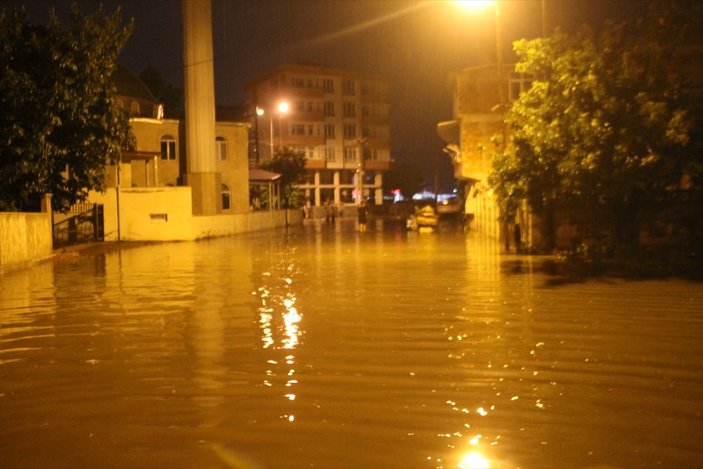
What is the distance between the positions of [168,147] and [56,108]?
26596 millimetres

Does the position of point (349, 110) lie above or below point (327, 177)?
above

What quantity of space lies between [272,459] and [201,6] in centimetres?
4655

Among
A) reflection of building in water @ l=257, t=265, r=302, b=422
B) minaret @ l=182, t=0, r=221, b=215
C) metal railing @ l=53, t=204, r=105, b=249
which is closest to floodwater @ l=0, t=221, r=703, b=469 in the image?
reflection of building in water @ l=257, t=265, r=302, b=422

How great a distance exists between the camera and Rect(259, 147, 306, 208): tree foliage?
7506 cm

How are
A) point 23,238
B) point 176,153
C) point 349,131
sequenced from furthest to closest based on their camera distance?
point 349,131 → point 176,153 → point 23,238

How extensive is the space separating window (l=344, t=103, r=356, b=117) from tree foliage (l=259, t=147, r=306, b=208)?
3653 cm

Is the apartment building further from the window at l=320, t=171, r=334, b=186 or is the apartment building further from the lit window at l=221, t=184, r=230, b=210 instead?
the lit window at l=221, t=184, r=230, b=210

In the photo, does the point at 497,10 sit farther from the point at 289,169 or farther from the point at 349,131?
the point at 349,131

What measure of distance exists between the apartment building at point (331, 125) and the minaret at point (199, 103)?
49722mm

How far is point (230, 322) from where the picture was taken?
1212cm

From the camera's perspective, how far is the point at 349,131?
372ft

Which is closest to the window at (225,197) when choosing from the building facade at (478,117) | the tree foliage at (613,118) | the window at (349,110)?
the building facade at (478,117)

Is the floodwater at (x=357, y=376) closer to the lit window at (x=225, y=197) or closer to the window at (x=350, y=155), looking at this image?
the lit window at (x=225, y=197)

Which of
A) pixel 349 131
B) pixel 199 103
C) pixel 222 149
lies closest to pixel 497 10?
pixel 199 103
